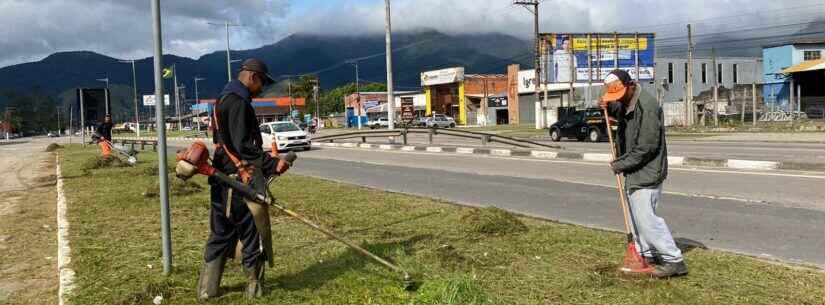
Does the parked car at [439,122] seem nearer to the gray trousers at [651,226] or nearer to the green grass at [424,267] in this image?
the green grass at [424,267]

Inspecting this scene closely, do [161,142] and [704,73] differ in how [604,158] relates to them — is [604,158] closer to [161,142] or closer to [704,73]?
[161,142]

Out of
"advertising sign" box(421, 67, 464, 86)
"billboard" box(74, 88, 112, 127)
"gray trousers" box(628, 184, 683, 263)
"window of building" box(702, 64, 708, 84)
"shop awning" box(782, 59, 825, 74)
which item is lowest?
"gray trousers" box(628, 184, 683, 263)

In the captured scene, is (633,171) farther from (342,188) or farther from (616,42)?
(616,42)

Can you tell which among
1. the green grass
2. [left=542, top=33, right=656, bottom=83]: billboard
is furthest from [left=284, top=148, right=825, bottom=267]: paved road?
[left=542, top=33, right=656, bottom=83]: billboard

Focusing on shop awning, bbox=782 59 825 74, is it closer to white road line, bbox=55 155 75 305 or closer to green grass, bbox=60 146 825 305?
green grass, bbox=60 146 825 305

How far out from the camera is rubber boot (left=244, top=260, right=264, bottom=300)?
4.49 metres

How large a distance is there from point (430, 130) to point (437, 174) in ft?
34.4

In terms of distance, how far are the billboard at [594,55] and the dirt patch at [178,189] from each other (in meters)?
33.8

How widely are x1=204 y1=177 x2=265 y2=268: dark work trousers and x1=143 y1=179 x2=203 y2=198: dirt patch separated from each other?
20.3ft

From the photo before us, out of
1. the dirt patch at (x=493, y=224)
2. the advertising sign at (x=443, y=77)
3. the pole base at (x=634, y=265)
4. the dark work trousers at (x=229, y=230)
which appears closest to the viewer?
the dark work trousers at (x=229, y=230)

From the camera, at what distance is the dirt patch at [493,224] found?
6453mm

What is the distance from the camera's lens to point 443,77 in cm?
7094

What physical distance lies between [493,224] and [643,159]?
208 centimetres

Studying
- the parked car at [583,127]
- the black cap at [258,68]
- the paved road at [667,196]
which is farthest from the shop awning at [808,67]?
the black cap at [258,68]
